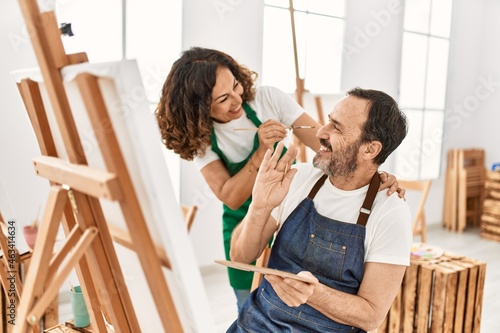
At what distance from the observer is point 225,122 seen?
1.87m

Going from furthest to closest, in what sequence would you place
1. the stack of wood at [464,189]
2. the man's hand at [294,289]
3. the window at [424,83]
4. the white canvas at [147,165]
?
the stack of wood at [464,189] < the window at [424,83] < the man's hand at [294,289] < the white canvas at [147,165]

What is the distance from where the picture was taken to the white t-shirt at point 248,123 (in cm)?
188

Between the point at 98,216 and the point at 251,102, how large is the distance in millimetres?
988

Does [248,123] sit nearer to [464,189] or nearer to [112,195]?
[112,195]

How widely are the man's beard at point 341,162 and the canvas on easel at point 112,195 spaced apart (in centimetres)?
74

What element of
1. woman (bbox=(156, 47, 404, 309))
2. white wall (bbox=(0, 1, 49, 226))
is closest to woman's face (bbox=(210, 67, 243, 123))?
woman (bbox=(156, 47, 404, 309))

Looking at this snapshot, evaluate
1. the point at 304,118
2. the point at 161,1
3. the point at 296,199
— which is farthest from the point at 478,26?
the point at 296,199

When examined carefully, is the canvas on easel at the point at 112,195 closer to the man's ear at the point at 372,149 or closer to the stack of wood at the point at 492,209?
the man's ear at the point at 372,149

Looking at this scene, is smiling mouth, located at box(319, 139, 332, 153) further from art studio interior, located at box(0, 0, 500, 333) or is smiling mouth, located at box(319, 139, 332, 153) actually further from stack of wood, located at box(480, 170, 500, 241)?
stack of wood, located at box(480, 170, 500, 241)

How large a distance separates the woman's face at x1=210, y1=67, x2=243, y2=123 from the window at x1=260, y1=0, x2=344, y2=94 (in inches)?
82.4

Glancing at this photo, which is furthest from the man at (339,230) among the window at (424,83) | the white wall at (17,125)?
the window at (424,83)

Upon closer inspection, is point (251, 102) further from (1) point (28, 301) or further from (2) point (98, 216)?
(1) point (28, 301)

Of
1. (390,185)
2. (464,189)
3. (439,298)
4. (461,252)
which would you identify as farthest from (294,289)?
(464,189)

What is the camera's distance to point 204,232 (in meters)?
3.70
